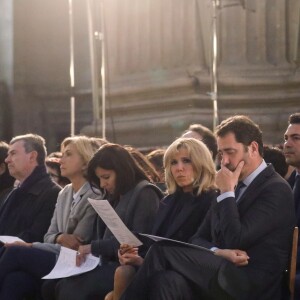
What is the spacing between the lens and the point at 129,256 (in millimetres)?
7039

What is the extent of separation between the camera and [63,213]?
8586 mm

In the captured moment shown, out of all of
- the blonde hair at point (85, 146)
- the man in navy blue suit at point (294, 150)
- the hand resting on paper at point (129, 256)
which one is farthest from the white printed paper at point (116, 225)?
the blonde hair at point (85, 146)

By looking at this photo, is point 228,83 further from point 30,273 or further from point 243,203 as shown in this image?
point 243,203

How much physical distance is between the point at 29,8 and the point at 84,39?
89 centimetres

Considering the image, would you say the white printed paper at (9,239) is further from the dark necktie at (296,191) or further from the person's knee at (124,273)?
the dark necktie at (296,191)

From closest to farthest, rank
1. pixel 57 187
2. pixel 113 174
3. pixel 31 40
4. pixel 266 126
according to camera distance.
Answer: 1. pixel 113 174
2. pixel 57 187
3. pixel 266 126
4. pixel 31 40

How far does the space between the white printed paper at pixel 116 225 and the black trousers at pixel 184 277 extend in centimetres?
52

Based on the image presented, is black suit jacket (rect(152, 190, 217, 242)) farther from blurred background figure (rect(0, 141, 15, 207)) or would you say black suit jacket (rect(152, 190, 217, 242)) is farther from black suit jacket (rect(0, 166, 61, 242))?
blurred background figure (rect(0, 141, 15, 207))

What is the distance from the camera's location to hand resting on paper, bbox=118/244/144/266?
7016 millimetres

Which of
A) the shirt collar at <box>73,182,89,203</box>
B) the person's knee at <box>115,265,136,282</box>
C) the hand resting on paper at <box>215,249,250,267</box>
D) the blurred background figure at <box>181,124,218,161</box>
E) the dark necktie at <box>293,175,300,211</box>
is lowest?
the person's knee at <box>115,265,136,282</box>

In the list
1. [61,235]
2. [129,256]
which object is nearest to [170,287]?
[129,256]

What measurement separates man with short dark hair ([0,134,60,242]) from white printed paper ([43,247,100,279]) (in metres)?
1.01

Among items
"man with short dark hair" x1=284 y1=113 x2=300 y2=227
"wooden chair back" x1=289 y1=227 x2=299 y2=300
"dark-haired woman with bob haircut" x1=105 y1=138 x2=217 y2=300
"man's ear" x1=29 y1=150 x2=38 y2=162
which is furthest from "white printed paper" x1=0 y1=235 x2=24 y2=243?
"wooden chair back" x1=289 y1=227 x2=299 y2=300

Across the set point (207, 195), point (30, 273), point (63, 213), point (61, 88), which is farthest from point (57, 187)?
point (61, 88)
